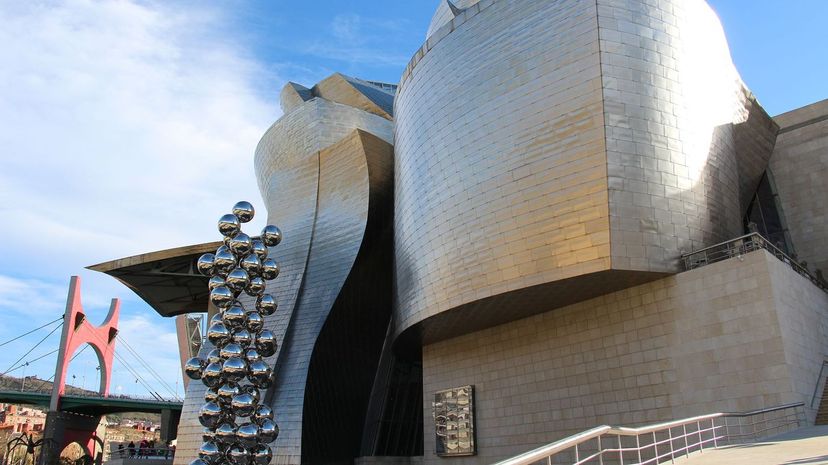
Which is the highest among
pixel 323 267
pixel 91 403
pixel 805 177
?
pixel 805 177

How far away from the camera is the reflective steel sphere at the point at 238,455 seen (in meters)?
10.9

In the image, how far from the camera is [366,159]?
21.3 metres

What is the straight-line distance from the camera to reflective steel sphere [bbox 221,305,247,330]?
1160cm

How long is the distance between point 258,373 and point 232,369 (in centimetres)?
65

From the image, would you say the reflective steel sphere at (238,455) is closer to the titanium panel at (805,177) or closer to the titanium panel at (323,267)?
the titanium panel at (323,267)

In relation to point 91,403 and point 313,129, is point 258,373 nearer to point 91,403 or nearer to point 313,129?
point 313,129

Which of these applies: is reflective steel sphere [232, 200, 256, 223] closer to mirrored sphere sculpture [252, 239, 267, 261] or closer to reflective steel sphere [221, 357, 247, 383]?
mirrored sphere sculpture [252, 239, 267, 261]

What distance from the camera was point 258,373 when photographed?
11.7 metres

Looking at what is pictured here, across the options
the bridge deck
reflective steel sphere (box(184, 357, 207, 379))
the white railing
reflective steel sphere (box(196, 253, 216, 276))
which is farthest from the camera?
the bridge deck

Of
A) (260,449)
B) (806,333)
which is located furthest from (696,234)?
(260,449)

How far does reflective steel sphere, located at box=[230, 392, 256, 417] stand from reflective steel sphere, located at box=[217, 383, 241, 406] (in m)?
0.08

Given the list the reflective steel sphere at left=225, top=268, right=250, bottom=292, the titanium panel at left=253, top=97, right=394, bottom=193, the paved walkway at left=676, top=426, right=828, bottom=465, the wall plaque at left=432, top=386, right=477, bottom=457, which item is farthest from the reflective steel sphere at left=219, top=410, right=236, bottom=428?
the titanium panel at left=253, top=97, right=394, bottom=193

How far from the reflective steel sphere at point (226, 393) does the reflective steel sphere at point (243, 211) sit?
313 cm

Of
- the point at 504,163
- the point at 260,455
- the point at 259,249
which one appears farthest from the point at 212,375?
the point at 504,163
